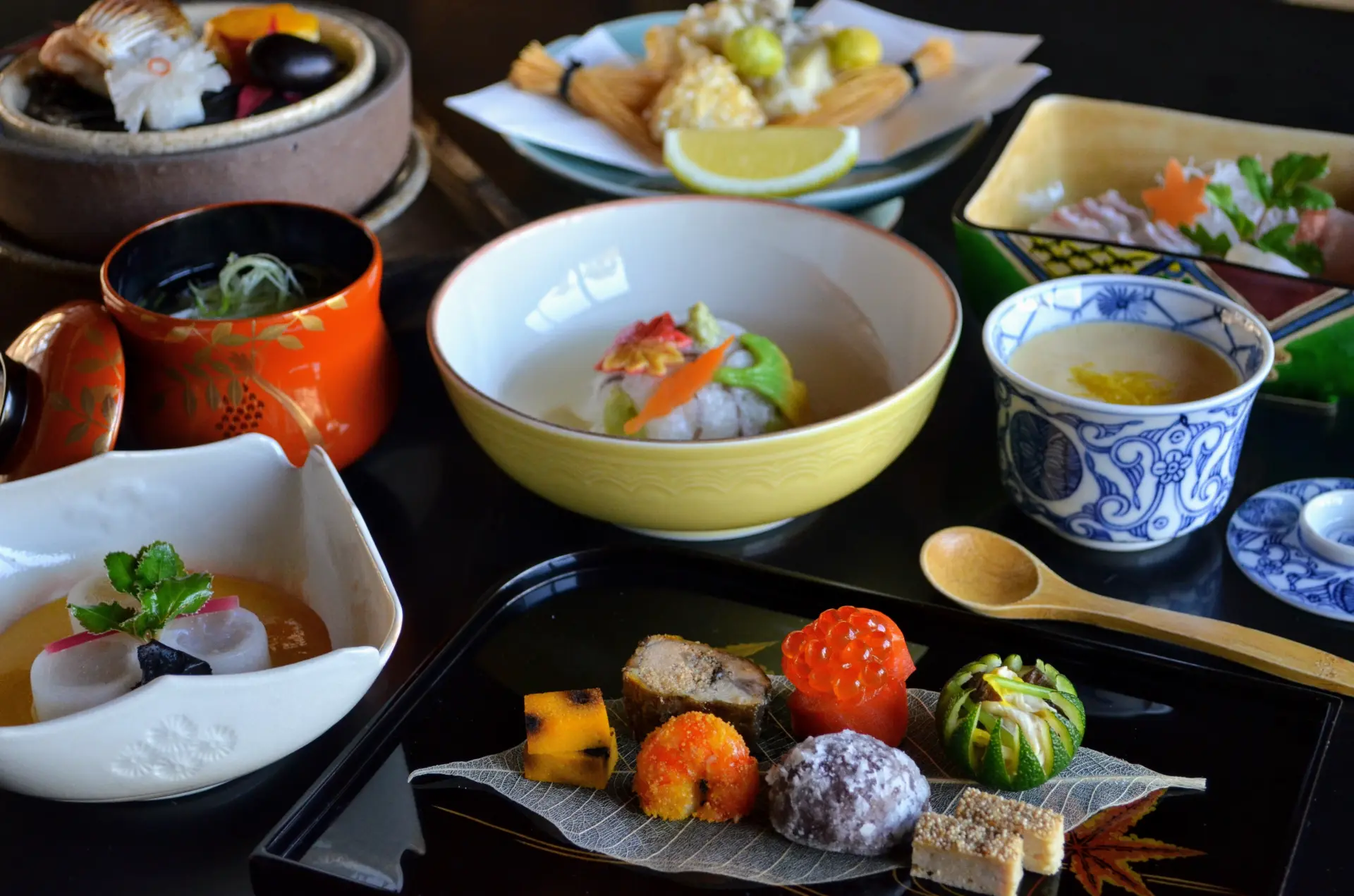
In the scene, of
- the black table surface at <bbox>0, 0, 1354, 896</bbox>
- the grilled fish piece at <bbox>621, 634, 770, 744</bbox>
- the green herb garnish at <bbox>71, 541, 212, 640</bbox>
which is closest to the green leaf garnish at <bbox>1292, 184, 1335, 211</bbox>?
the black table surface at <bbox>0, 0, 1354, 896</bbox>

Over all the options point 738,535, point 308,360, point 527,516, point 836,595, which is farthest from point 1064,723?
point 308,360

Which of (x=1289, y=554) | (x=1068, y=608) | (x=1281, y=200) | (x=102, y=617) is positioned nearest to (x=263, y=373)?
(x=102, y=617)

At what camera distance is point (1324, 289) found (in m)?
0.86

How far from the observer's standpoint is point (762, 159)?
1115mm

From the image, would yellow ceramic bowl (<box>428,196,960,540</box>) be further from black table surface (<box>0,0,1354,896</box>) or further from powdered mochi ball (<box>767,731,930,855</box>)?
powdered mochi ball (<box>767,731,930,855</box>)

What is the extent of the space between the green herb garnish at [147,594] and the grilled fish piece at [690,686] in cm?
24

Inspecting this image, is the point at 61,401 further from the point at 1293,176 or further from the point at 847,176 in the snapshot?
the point at 1293,176

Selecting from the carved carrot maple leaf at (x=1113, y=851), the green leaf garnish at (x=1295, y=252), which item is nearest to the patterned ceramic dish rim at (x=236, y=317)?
the carved carrot maple leaf at (x=1113, y=851)

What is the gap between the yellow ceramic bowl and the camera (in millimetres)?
771

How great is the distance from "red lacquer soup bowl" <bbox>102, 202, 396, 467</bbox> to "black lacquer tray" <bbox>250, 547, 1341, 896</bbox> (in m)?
0.21

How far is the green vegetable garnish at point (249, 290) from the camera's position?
3.00ft

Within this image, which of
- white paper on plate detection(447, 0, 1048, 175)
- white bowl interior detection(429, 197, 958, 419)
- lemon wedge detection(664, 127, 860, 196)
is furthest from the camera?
white paper on plate detection(447, 0, 1048, 175)

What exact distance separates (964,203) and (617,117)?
1.35ft

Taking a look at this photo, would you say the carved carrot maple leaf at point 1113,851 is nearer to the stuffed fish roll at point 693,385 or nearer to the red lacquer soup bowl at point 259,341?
the stuffed fish roll at point 693,385
